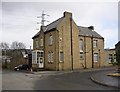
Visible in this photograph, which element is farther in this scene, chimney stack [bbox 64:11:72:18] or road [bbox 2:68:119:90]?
chimney stack [bbox 64:11:72:18]

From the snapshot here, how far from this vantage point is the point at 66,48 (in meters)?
38.8

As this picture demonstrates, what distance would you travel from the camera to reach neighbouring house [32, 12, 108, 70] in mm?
37812

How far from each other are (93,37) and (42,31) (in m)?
11.0

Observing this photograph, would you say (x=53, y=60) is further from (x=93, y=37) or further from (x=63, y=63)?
(x=93, y=37)

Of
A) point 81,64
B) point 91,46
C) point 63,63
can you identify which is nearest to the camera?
point 63,63

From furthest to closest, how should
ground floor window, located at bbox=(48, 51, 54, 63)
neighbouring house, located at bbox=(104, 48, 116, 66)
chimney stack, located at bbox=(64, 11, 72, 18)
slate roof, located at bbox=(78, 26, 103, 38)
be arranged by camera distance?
neighbouring house, located at bbox=(104, 48, 116, 66) < slate roof, located at bbox=(78, 26, 103, 38) < chimney stack, located at bbox=(64, 11, 72, 18) < ground floor window, located at bbox=(48, 51, 54, 63)

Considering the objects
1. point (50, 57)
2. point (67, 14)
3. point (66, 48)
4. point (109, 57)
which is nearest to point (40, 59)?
point (50, 57)

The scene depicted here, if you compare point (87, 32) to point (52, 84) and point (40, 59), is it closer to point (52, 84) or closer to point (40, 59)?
point (40, 59)

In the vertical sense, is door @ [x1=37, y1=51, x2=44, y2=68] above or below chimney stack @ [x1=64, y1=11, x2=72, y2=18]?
below

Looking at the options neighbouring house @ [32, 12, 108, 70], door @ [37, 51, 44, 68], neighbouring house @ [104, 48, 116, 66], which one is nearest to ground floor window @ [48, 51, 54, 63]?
neighbouring house @ [32, 12, 108, 70]

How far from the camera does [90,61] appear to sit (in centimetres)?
4297

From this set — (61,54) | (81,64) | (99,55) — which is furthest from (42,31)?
(99,55)

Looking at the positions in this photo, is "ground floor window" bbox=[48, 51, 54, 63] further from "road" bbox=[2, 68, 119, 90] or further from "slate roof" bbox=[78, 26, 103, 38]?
"road" bbox=[2, 68, 119, 90]

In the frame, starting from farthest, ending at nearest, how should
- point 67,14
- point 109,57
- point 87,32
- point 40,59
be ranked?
point 109,57 → point 87,32 → point 40,59 → point 67,14
